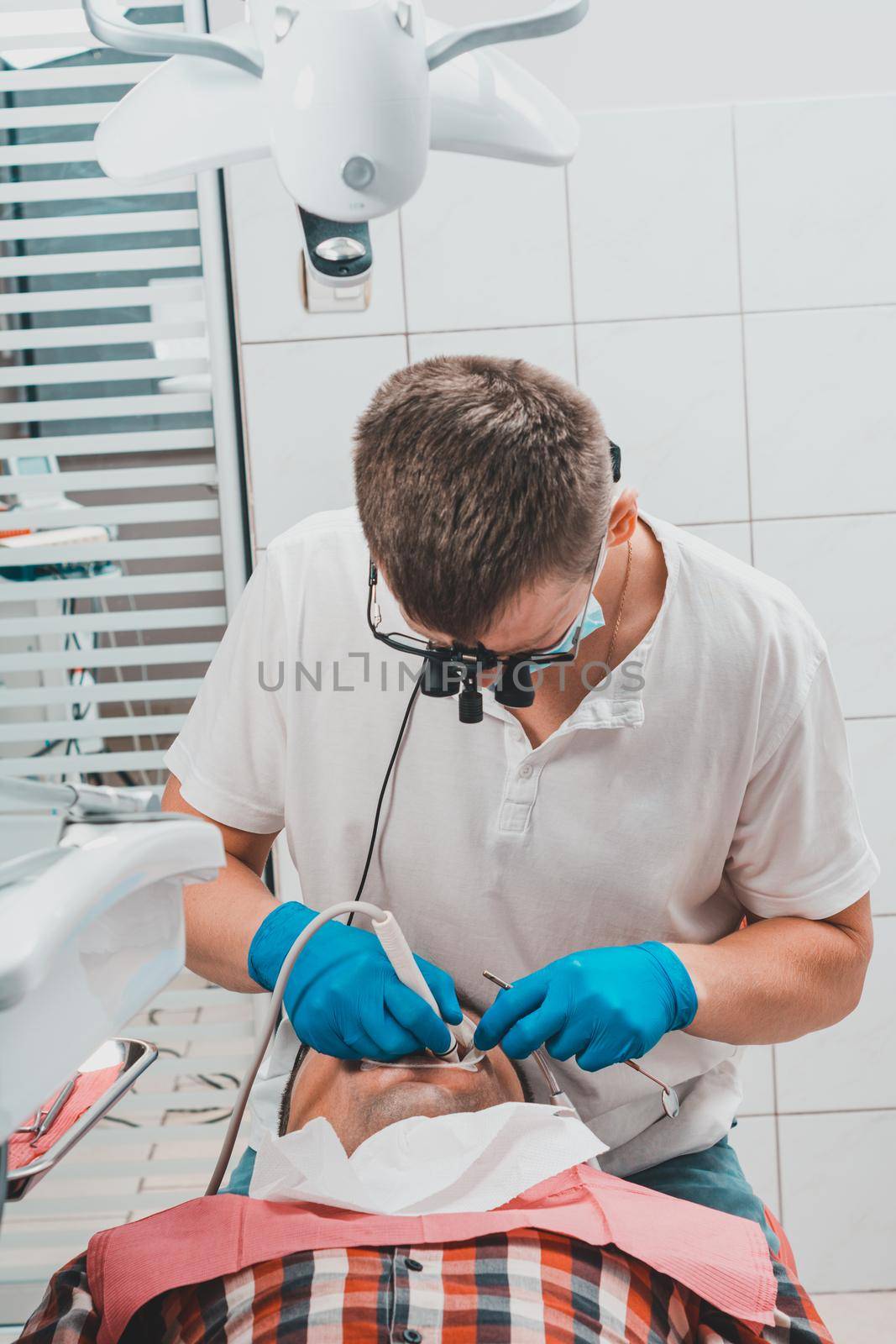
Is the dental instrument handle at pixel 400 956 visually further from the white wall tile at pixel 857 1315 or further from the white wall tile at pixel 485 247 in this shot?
the white wall tile at pixel 857 1315

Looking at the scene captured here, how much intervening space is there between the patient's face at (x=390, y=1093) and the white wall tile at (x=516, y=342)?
119 centimetres

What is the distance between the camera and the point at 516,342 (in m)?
1.88

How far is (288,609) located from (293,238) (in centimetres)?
82

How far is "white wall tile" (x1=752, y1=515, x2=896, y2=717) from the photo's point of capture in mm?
1941

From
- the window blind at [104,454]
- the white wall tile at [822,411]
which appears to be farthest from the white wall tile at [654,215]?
the window blind at [104,454]

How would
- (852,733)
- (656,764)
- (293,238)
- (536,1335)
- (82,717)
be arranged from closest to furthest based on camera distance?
1. (536,1335)
2. (656,764)
3. (293,238)
4. (852,733)
5. (82,717)

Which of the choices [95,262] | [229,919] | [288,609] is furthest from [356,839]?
[95,262]

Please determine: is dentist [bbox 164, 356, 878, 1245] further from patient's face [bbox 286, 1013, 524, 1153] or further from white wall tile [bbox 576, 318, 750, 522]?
white wall tile [bbox 576, 318, 750, 522]

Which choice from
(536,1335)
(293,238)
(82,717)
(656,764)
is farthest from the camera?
(82,717)

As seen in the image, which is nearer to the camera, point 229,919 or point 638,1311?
point 638,1311

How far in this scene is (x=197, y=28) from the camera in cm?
183

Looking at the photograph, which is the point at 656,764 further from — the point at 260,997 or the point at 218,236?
the point at 218,236

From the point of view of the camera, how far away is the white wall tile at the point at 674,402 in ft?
6.14

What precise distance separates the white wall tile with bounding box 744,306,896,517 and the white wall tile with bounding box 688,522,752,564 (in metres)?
0.04
